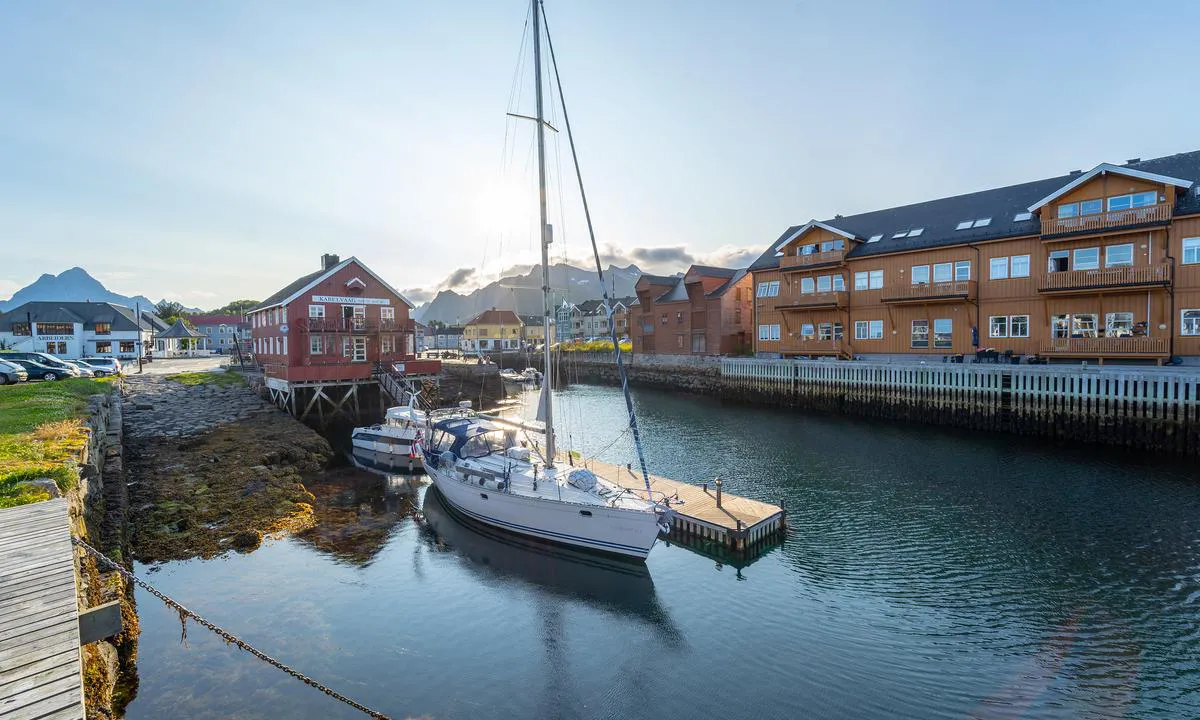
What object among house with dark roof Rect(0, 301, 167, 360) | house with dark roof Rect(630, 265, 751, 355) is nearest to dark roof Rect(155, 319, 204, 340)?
house with dark roof Rect(0, 301, 167, 360)

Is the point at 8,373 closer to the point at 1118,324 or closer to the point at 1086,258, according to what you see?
the point at 1086,258

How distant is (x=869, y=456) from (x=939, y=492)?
6390 millimetres

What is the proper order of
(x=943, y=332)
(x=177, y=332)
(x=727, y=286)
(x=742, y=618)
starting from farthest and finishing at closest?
(x=177, y=332)
(x=727, y=286)
(x=943, y=332)
(x=742, y=618)

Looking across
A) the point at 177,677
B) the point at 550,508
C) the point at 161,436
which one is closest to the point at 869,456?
the point at 550,508

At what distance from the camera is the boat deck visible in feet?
55.3

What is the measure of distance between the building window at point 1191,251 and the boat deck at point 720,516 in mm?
32255

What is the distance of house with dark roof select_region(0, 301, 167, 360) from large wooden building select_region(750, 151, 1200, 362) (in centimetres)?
8377

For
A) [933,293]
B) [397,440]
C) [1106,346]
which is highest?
[933,293]

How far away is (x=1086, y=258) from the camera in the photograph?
3538 cm

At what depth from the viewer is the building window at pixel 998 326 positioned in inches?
1527

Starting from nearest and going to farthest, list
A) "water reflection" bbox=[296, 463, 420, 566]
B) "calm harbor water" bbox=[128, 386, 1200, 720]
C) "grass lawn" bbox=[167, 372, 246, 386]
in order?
"calm harbor water" bbox=[128, 386, 1200, 720] → "water reflection" bbox=[296, 463, 420, 566] → "grass lawn" bbox=[167, 372, 246, 386]

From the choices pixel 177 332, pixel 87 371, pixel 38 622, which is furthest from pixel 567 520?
pixel 177 332

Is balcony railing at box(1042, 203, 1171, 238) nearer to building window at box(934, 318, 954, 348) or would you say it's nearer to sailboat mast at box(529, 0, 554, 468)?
building window at box(934, 318, 954, 348)

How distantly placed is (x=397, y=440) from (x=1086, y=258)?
143ft
